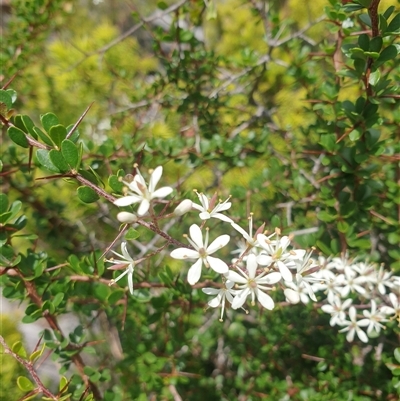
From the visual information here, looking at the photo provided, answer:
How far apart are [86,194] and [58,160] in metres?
0.05

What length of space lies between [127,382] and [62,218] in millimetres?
Result: 537

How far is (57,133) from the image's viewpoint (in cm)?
48

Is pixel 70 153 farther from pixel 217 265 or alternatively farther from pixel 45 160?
pixel 217 265

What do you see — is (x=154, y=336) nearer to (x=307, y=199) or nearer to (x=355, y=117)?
(x=307, y=199)

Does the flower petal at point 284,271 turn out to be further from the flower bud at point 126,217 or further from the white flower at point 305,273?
the flower bud at point 126,217

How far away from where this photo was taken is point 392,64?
80 centimetres

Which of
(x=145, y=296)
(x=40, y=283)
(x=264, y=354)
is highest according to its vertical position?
(x=40, y=283)

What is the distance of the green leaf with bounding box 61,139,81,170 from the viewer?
1.52 ft

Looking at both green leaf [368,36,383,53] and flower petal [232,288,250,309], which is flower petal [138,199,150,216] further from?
green leaf [368,36,383,53]

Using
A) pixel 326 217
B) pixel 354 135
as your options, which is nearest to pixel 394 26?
pixel 354 135

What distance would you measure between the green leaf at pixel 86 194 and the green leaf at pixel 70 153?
0.03 m

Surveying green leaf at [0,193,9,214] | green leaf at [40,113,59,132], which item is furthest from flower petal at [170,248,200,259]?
green leaf at [0,193,9,214]

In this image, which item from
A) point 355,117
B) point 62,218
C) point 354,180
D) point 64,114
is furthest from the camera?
point 64,114

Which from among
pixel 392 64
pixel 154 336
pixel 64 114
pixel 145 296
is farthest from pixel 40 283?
pixel 64 114
